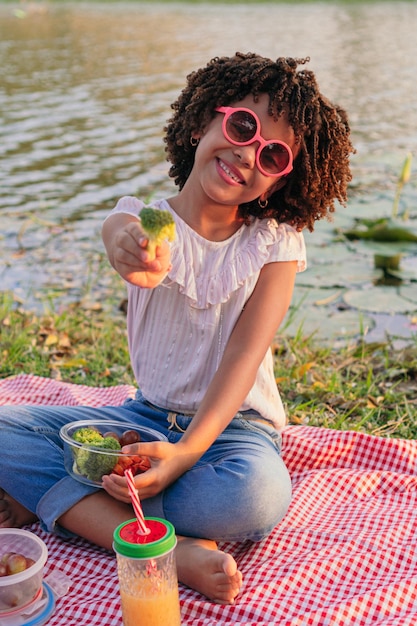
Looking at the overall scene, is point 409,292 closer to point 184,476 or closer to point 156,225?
point 184,476

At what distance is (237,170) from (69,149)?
5.88 m

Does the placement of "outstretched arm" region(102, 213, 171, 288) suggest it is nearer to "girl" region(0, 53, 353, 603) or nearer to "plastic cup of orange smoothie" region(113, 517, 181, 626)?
"girl" region(0, 53, 353, 603)

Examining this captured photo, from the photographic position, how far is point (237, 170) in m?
2.16

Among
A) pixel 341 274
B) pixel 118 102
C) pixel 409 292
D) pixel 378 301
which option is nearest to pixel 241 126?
pixel 378 301

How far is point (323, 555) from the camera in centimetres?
206

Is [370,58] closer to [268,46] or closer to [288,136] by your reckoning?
[268,46]

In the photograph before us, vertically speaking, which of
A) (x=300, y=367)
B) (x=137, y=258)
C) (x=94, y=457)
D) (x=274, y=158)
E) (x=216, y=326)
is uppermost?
(x=274, y=158)

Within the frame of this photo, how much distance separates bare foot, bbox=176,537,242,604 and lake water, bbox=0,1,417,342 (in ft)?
9.18

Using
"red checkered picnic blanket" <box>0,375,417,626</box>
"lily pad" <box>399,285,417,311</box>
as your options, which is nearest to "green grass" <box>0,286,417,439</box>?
"red checkered picnic blanket" <box>0,375,417,626</box>

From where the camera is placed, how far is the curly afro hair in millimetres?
2180

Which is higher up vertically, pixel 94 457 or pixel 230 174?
pixel 230 174

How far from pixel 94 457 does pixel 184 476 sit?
9.5 inches

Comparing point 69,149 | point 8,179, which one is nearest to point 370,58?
point 69,149

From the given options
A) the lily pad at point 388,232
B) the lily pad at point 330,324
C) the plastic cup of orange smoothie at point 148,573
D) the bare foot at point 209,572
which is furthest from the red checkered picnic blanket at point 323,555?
the lily pad at point 388,232
